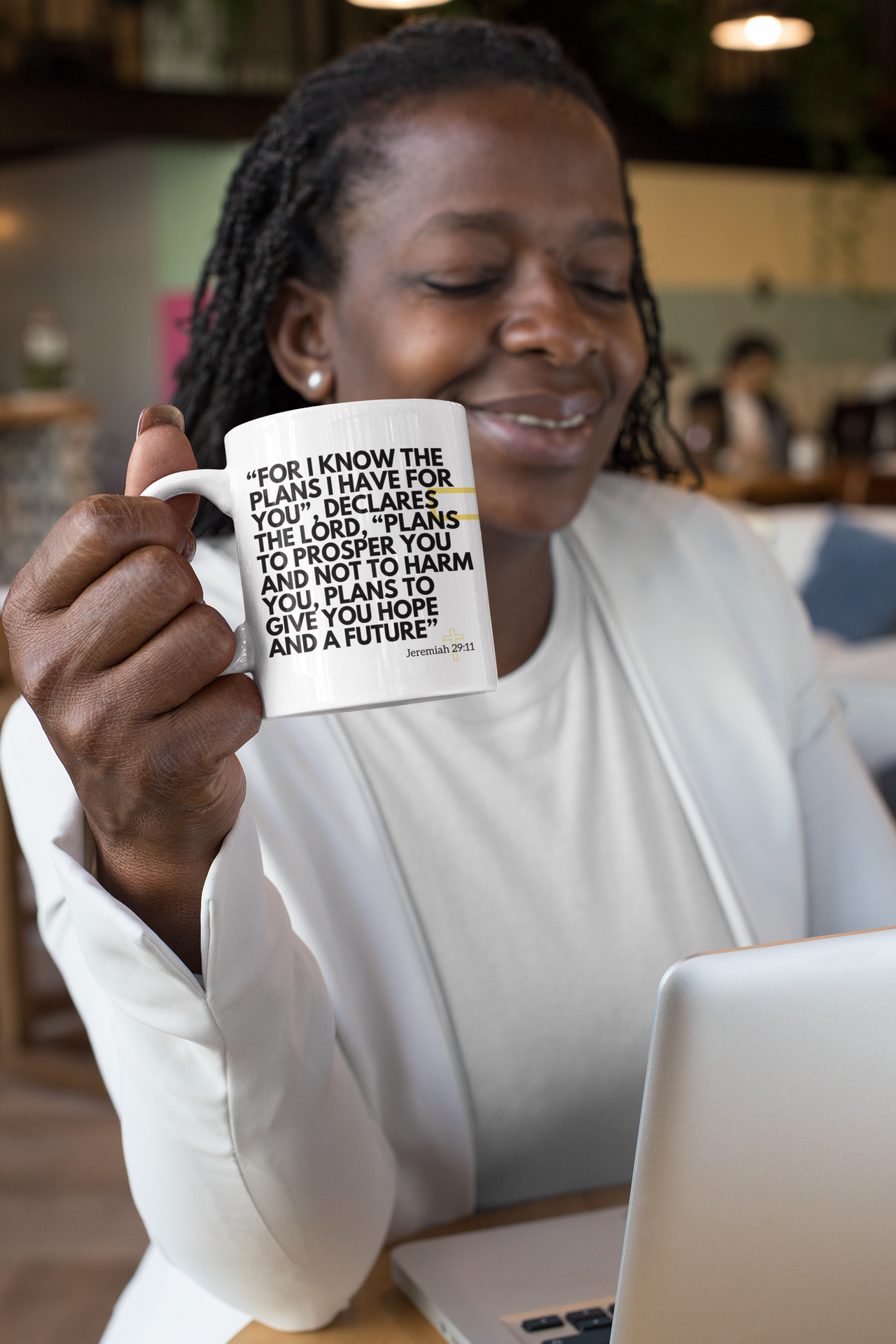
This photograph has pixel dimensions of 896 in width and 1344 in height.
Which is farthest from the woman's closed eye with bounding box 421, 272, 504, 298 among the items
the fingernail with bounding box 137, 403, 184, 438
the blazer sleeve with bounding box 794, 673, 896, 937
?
the blazer sleeve with bounding box 794, 673, 896, 937

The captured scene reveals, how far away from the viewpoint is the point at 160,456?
2.09 ft

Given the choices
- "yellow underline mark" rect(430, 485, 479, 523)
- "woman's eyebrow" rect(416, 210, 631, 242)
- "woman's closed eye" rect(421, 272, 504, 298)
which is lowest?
"yellow underline mark" rect(430, 485, 479, 523)

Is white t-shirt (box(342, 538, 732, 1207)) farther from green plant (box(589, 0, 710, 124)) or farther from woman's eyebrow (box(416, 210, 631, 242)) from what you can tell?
Result: green plant (box(589, 0, 710, 124))

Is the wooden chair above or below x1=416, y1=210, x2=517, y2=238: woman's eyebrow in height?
below

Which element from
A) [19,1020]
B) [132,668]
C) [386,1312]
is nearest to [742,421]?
[19,1020]

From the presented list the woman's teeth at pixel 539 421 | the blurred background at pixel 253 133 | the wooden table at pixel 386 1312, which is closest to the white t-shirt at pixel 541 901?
the wooden table at pixel 386 1312

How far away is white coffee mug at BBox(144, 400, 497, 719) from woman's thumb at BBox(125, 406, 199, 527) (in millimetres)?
19

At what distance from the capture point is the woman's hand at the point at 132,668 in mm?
572

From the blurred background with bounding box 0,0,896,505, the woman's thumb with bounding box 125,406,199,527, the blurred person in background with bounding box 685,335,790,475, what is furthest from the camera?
the blurred background with bounding box 0,0,896,505

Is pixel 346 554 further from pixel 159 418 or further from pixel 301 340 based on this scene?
pixel 301 340

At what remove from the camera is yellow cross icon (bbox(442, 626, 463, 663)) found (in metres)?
Result: 0.62

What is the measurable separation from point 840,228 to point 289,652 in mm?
11091

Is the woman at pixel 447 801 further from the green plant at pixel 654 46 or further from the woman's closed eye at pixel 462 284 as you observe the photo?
the green plant at pixel 654 46

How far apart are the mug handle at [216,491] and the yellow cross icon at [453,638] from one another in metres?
0.09
